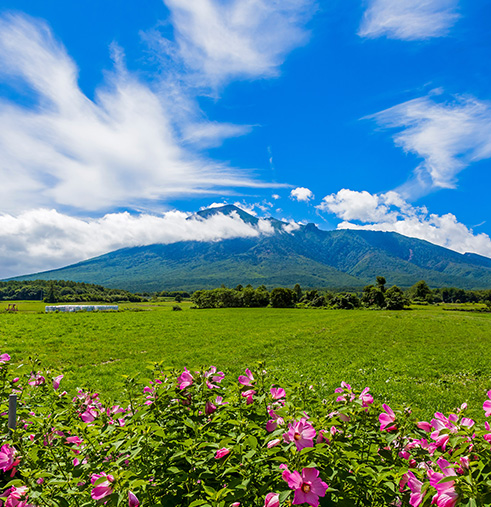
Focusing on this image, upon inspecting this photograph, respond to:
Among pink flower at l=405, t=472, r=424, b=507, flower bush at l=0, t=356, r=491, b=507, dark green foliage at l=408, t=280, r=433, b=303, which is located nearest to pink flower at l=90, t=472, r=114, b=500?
flower bush at l=0, t=356, r=491, b=507

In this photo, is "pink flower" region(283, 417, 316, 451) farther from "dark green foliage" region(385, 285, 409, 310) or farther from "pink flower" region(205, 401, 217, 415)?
"dark green foliage" region(385, 285, 409, 310)

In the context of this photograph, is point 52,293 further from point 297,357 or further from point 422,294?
point 422,294

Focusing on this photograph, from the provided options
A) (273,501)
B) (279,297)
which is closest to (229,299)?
(279,297)

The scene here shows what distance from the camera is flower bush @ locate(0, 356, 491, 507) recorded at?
150 centimetres

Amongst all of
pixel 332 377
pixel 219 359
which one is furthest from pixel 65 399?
pixel 219 359

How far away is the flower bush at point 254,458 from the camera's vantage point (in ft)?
4.92

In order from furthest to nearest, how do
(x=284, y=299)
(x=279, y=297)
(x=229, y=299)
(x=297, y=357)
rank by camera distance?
(x=284, y=299) → (x=279, y=297) → (x=229, y=299) → (x=297, y=357)

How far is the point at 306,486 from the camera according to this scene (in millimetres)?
1419

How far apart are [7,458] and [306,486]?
2.09 meters

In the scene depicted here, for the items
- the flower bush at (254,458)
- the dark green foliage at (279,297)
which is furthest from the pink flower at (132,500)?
the dark green foliage at (279,297)

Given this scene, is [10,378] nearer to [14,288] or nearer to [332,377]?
[332,377]

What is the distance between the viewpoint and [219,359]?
48.3ft

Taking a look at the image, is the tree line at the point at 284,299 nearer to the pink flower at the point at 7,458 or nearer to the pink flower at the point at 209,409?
the pink flower at the point at 7,458

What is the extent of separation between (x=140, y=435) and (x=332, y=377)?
10859 millimetres
